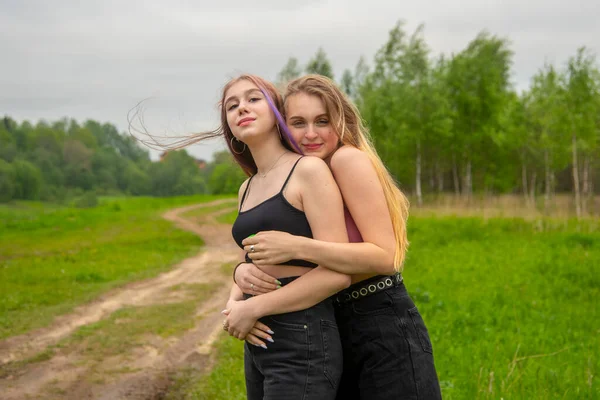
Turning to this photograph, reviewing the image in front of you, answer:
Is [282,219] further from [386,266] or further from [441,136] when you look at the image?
[441,136]

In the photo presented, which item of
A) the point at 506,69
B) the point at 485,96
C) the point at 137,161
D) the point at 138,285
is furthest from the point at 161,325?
the point at 137,161

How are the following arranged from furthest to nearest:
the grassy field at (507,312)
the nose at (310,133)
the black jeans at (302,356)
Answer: the grassy field at (507,312), the nose at (310,133), the black jeans at (302,356)

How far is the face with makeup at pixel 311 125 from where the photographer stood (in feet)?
8.17

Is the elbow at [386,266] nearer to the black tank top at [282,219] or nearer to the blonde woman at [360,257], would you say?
the blonde woman at [360,257]

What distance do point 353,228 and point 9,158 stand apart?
2701 centimetres

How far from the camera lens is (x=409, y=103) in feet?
90.5

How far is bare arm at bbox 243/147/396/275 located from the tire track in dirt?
12.6ft

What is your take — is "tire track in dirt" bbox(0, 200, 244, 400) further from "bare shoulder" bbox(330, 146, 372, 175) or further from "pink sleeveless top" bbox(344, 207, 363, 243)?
"bare shoulder" bbox(330, 146, 372, 175)

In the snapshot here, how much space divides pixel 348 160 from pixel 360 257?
41cm

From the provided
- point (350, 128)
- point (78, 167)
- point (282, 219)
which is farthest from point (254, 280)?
point (78, 167)

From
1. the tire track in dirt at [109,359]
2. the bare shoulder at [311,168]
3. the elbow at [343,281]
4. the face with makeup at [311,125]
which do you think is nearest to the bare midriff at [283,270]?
the elbow at [343,281]

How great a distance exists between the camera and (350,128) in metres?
2.55

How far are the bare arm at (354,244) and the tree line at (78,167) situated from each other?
61.7 ft

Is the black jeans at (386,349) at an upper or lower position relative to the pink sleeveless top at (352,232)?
lower
